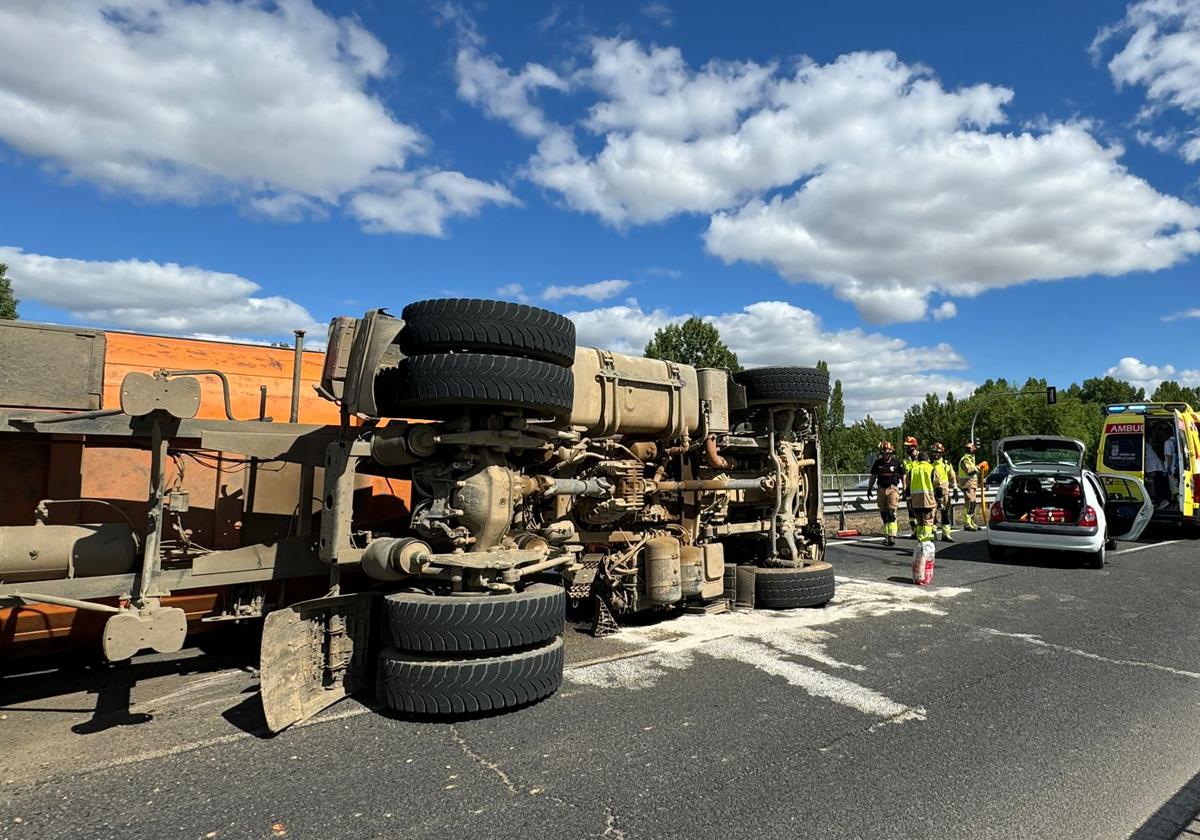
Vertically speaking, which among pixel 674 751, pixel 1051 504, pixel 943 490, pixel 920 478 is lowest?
pixel 674 751

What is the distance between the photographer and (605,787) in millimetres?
3219

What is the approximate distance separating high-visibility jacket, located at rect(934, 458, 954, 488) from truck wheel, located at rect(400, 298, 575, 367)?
11.9 metres

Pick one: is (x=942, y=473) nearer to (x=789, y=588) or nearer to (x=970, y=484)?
(x=970, y=484)

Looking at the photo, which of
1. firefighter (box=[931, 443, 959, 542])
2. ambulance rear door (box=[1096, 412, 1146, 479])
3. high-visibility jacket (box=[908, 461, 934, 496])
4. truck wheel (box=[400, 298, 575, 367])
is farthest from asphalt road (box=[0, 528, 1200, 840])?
ambulance rear door (box=[1096, 412, 1146, 479])

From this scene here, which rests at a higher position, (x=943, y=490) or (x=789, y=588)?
(x=943, y=490)

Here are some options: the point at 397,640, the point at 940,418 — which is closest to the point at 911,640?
the point at 397,640

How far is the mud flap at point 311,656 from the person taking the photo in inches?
150

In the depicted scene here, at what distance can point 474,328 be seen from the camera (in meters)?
4.39

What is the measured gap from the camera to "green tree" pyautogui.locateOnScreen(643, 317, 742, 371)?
3491cm

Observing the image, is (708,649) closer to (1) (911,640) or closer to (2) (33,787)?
(1) (911,640)

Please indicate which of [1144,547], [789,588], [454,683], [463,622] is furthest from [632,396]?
[1144,547]

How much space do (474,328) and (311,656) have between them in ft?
7.34

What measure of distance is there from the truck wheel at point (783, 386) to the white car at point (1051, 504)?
521 centimetres

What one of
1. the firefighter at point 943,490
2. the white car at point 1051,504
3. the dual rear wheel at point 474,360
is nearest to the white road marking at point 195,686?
the dual rear wheel at point 474,360
